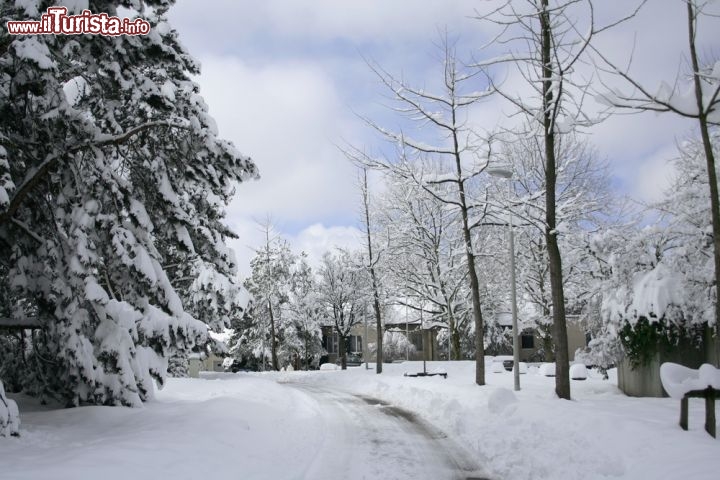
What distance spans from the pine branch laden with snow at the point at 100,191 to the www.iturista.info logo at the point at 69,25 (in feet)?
0.44

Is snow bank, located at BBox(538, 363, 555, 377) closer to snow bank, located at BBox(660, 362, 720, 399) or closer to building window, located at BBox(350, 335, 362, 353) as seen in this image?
snow bank, located at BBox(660, 362, 720, 399)

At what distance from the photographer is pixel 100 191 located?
956cm

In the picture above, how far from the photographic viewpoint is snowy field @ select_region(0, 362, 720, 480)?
253 inches

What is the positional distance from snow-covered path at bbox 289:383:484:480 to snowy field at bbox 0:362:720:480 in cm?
4

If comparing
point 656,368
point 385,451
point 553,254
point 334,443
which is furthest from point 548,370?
point 385,451

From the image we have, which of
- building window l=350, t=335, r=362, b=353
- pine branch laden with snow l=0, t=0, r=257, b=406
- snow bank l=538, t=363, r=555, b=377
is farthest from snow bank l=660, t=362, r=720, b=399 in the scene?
building window l=350, t=335, r=362, b=353

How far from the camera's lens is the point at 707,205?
44.7ft

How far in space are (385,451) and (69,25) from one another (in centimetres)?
828

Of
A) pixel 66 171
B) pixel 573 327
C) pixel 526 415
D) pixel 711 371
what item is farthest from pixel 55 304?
pixel 573 327

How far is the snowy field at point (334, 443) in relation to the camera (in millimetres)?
6418

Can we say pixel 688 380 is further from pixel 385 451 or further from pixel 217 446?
pixel 217 446

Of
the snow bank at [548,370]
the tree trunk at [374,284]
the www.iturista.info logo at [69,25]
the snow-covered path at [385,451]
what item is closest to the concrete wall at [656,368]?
the snow-covered path at [385,451]

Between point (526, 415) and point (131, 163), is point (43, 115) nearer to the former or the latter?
point (131, 163)

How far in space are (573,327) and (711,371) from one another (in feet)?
167
